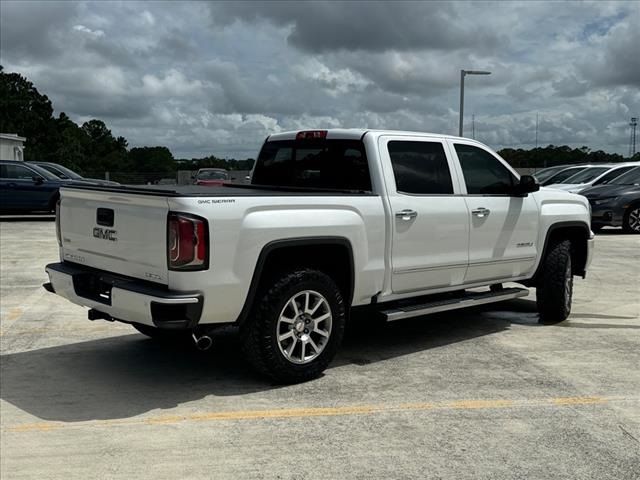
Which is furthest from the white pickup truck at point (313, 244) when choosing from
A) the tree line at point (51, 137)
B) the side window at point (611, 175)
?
the tree line at point (51, 137)

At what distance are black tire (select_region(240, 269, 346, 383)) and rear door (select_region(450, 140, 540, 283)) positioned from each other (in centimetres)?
169

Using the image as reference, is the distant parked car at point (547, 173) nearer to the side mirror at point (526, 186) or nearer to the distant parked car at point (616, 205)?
the distant parked car at point (616, 205)

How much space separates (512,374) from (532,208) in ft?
6.90

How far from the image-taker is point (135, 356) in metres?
6.02

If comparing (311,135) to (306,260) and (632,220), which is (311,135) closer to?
(306,260)

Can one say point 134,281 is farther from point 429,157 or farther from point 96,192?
point 429,157

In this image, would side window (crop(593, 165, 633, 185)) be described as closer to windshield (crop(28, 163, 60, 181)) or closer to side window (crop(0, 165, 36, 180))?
windshield (crop(28, 163, 60, 181))

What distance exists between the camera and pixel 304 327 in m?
5.23

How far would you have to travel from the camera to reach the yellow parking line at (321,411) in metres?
4.45

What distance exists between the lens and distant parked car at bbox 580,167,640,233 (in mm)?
16438

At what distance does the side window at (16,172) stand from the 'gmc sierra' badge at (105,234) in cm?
1536

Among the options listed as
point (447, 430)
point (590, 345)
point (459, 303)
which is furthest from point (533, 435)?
point (590, 345)

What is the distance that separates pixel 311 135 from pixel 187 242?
2.23 m

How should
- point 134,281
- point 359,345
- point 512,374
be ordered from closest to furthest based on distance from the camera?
point 134,281 → point 512,374 → point 359,345
